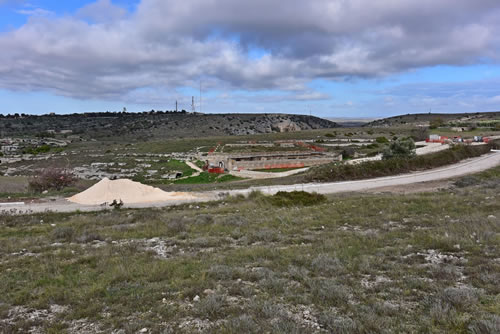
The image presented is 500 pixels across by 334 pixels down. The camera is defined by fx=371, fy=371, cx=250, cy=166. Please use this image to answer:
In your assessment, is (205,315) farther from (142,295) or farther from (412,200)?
(412,200)

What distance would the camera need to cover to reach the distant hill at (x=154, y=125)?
11662 cm

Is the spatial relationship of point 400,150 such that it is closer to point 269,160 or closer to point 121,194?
point 269,160

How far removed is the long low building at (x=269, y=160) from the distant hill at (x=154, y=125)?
6007 centimetres

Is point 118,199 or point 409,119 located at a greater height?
point 409,119

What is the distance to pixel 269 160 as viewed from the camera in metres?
48.4

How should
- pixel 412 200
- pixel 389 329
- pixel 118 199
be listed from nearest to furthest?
pixel 389 329, pixel 412 200, pixel 118 199

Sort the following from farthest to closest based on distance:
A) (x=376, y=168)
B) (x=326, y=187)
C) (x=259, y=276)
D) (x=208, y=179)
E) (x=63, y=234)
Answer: (x=208, y=179)
(x=376, y=168)
(x=326, y=187)
(x=63, y=234)
(x=259, y=276)

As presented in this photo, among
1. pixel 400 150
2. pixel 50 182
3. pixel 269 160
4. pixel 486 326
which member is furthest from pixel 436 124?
pixel 486 326

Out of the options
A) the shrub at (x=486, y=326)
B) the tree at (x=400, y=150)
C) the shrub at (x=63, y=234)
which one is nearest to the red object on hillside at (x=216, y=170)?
the tree at (x=400, y=150)

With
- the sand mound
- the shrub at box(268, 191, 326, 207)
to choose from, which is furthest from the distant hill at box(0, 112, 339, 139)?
the shrub at box(268, 191, 326, 207)

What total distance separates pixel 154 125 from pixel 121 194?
11008 centimetres

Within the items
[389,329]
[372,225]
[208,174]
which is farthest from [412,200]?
[208,174]

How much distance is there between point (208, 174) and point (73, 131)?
101m

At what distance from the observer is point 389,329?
16.1ft
